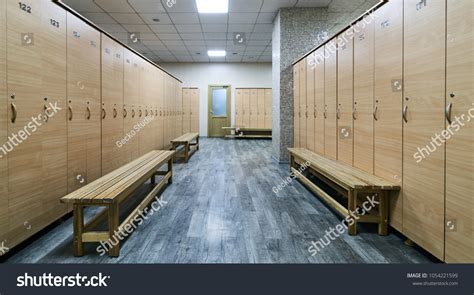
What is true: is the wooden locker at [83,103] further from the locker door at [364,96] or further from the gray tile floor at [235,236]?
the locker door at [364,96]

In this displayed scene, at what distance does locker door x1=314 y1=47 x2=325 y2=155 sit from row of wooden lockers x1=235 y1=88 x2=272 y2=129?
752 cm

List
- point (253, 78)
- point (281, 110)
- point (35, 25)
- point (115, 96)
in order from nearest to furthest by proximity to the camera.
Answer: point (35, 25) → point (115, 96) → point (281, 110) → point (253, 78)

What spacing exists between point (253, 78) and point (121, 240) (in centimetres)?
1074

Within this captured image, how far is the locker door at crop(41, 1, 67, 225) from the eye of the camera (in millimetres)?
2404

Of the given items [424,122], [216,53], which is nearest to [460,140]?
[424,122]

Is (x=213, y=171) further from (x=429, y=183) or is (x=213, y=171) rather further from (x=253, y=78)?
(x=253, y=78)

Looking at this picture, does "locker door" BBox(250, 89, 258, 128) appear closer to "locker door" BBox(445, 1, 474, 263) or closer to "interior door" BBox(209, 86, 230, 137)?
"interior door" BBox(209, 86, 230, 137)

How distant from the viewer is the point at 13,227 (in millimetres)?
2061

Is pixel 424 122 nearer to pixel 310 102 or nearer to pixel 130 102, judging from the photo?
pixel 310 102

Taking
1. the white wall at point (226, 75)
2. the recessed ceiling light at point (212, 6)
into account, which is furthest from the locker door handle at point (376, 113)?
the white wall at point (226, 75)

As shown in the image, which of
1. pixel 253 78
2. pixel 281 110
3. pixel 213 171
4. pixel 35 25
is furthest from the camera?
pixel 253 78

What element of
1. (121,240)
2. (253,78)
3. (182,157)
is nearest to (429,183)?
(121,240)

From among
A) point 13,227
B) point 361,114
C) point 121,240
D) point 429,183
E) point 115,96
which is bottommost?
point 121,240

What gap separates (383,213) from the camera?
2529 mm
